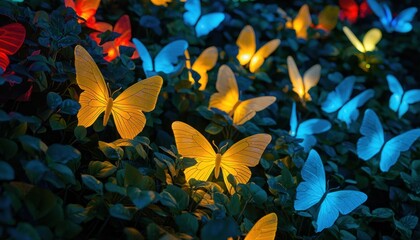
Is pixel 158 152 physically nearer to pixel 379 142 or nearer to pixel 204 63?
Result: pixel 204 63

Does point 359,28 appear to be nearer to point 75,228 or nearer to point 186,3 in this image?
point 186,3

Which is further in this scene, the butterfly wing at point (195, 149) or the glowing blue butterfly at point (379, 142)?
the glowing blue butterfly at point (379, 142)

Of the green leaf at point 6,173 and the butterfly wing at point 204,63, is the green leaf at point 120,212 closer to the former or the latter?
the green leaf at point 6,173

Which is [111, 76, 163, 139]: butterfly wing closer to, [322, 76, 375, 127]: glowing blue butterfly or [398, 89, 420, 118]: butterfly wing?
[322, 76, 375, 127]: glowing blue butterfly

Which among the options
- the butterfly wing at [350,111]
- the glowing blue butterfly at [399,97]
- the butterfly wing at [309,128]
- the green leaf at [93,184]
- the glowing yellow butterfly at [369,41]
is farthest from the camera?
the glowing yellow butterfly at [369,41]

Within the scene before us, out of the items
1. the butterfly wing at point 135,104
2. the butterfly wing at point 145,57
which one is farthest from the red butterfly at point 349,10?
the butterfly wing at point 135,104

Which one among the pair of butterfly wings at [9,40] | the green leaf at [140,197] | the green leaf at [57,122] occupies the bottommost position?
the green leaf at [140,197]
